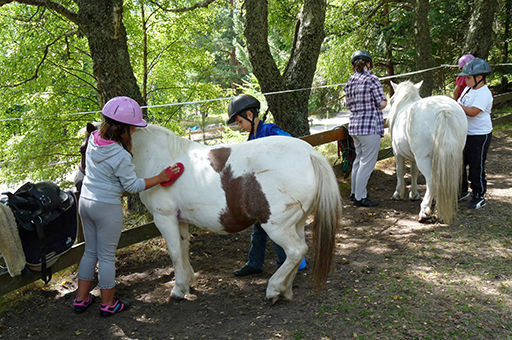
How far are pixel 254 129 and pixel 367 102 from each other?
2355 mm

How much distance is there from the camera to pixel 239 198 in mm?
2891

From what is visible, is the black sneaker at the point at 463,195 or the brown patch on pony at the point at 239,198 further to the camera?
the black sneaker at the point at 463,195

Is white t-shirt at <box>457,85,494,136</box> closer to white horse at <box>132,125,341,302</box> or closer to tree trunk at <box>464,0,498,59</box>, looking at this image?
white horse at <box>132,125,341,302</box>

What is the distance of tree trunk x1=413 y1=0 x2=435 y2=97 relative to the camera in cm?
763

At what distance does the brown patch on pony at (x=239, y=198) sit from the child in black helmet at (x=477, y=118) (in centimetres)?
335

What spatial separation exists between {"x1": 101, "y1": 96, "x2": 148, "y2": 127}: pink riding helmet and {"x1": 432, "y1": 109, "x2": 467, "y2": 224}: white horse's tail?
11.2ft

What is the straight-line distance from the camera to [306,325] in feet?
8.63

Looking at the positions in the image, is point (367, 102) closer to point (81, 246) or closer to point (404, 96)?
point (404, 96)

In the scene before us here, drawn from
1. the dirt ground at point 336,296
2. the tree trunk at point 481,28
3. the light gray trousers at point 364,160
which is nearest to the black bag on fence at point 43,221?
the dirt ground at point 336,296

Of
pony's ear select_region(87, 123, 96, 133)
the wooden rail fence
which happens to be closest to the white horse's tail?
the wooden rail fence

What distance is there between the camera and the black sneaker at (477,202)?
470cm

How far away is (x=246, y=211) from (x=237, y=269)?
112cm

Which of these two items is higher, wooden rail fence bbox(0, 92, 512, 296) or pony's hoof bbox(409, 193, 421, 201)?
wooden rail fence bbox(0, 92, 512, 296)

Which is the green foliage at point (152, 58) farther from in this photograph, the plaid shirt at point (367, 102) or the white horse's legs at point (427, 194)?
the white horse's legs at point (427, 194)
